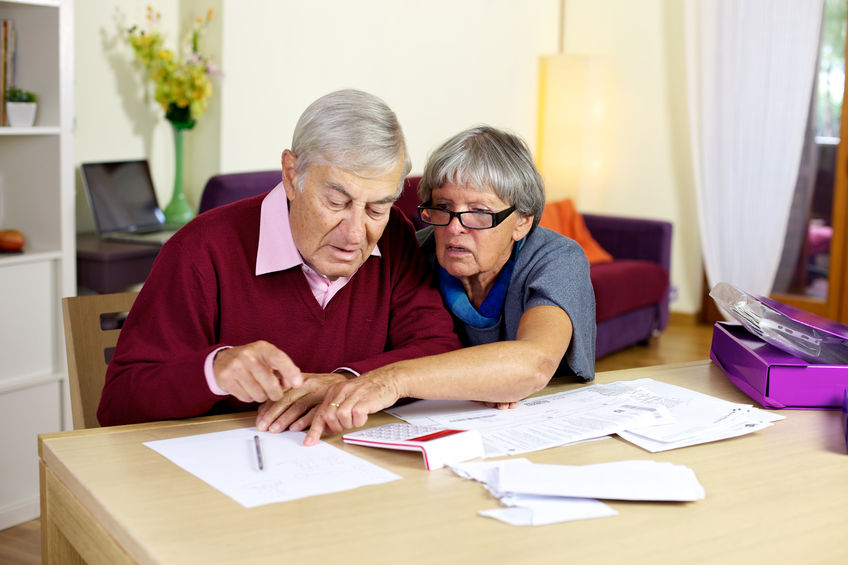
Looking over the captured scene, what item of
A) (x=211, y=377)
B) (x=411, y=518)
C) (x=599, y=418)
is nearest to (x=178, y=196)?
(x=211, y=377)

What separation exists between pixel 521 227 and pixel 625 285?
3161mm

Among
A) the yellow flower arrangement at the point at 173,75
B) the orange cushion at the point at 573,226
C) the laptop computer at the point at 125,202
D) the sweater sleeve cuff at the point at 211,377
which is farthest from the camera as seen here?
the orange cushion at the point at 573,226

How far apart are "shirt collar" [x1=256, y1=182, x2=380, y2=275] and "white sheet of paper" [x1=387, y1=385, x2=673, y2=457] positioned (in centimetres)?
34

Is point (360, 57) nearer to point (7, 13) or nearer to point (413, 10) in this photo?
point (413, 10)

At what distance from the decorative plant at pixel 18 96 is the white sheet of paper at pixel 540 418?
73.4 inches

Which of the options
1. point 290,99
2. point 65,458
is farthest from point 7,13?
point 65,458

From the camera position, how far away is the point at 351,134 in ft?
5.15

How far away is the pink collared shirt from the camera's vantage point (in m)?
1.69

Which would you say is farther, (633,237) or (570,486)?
(633,237)

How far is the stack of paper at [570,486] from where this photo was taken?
1.19 meters

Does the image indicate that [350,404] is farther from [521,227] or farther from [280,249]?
[521,227]

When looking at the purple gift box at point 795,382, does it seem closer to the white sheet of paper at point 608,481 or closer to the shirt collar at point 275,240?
the white sheet of paper at point 608,481

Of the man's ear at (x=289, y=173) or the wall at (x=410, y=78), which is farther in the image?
the wall at (x=410, y=78)

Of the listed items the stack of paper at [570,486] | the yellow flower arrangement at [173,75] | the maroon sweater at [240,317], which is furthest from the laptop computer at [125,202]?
the stack of paper at [570,486]
